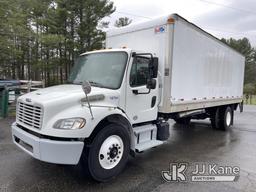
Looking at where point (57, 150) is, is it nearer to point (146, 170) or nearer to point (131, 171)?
point (131, 171)

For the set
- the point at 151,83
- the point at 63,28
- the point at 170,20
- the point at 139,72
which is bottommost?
the point at 151,83

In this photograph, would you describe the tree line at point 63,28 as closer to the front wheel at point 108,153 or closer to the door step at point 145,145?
the door step at point 145,145

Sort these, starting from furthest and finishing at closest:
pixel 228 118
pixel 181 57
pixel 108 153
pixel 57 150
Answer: pixel 228 118 < pixel 181 57 < pixel 108 153 < pixel 57 150

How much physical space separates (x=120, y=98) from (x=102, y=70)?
0.73 metres

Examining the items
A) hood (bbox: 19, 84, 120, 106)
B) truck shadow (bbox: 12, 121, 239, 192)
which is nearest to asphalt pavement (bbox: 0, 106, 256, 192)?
truck shadow (bbox: 12, 121, 239, 192)

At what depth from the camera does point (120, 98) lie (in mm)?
3961

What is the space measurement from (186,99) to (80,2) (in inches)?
675

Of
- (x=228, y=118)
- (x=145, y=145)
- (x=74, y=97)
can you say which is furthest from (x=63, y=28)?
(x=74, y=97)

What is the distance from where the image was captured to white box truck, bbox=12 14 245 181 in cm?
318

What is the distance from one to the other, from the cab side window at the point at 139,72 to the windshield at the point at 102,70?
23cm

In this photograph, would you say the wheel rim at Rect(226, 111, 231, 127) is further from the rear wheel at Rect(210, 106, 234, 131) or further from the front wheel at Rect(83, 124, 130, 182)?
the front wheel at Rect(83, 124, 130, 182)

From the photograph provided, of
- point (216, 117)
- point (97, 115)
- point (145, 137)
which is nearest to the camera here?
point (97, 115)

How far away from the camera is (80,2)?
63.3ft

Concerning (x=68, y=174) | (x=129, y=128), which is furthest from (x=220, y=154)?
(x=68, y=174)
